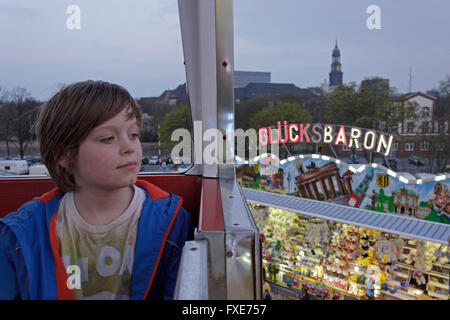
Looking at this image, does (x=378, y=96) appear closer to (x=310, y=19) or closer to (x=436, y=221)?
(x=310, y=19)

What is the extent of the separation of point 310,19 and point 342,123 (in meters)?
2.61

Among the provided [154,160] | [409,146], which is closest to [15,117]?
[154,160]

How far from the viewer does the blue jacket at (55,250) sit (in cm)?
86

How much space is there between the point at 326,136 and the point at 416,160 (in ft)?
7.19

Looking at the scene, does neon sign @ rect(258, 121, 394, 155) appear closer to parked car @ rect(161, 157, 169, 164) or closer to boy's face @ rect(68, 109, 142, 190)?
parked car @ rect(161, 157, 169, 164)

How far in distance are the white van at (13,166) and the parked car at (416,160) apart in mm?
6856

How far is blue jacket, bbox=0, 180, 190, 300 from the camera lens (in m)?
0.86

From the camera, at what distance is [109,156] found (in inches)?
35.9

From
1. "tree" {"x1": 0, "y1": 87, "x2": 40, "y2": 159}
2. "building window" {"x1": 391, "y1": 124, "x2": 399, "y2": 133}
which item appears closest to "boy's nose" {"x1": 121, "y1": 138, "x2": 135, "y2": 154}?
"tree" {"x1": 0, "y1": 87, "x2": 40, "y2": 159}

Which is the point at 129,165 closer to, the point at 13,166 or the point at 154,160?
the point at 154,160

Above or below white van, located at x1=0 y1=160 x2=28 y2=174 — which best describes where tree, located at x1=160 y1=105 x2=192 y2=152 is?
above

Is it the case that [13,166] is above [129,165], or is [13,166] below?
below

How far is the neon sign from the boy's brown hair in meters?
6.94
